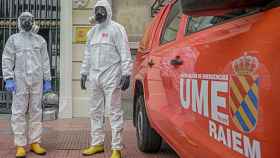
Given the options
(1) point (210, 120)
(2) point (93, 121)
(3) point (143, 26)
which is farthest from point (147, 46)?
(3) point (143, 26)

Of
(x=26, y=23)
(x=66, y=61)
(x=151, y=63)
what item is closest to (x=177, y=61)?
(x=151, y=63)

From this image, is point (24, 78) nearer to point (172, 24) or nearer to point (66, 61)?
point (172, 24)

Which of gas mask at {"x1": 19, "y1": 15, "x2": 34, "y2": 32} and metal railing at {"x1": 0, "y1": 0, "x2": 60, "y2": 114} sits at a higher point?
metal railing at {"x1": 0, "y1": 0, "x2": 60, "y2": 114}

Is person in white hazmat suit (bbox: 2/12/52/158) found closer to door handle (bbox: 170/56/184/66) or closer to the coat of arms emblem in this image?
door handle (bbox: 170/56/184/66)

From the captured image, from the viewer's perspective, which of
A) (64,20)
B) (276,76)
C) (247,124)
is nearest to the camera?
(276,76)

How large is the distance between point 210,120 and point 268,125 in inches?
29.0

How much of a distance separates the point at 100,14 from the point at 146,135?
5.26ft

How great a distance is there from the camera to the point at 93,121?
5.59m

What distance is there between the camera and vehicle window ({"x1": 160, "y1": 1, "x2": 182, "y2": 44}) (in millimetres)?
4400

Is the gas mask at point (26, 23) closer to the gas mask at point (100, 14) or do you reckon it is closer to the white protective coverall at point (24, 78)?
the white protective coverall at point (24, 78)

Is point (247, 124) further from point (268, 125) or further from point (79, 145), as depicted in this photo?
point (79, 145)

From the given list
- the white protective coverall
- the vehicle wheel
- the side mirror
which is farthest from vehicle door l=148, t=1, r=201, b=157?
the white protective coverall

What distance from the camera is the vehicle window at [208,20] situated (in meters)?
2.43

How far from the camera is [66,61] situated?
9.31 metres
